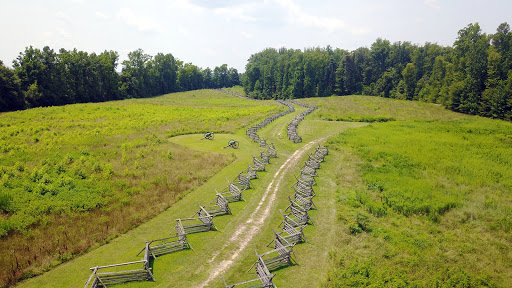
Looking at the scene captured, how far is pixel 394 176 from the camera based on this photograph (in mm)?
28531

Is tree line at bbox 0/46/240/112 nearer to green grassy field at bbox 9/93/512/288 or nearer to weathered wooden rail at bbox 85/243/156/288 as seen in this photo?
green grassy field at bbox 9/93/512/288

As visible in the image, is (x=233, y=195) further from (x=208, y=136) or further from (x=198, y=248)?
(x=208, y=136)

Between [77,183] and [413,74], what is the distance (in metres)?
122

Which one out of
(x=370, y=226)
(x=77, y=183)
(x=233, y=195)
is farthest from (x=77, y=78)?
(x=370, y=226)

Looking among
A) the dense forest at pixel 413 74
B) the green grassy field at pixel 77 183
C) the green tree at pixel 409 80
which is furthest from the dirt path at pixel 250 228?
the green tree at pixel 409 80

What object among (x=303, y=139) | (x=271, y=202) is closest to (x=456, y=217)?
(x=271, y=202)

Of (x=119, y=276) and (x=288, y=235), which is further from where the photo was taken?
(x=288, y=235)

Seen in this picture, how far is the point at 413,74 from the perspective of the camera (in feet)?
361

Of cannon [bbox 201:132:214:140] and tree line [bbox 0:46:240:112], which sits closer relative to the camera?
cannon [bbox 201:132:214:140]

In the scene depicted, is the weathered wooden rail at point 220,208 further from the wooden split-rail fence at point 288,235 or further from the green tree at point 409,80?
the green tree at point 409,80

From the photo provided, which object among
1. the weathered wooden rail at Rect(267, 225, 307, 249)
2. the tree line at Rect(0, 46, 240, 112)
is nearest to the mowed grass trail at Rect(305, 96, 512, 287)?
the weathered wooden rail at Rect(267, 225, 307, 249)

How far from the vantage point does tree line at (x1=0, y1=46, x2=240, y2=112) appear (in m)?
72.3

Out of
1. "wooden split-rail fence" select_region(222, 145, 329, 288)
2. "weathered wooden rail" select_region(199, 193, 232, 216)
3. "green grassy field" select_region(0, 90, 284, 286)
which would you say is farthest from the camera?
"weathered wooden rail" select_region(199, 193, 232, 216)

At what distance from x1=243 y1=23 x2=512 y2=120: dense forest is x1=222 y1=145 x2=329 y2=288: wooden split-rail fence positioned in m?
71.1
